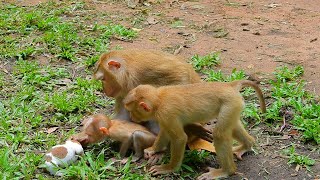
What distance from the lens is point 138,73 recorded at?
22.2 feet

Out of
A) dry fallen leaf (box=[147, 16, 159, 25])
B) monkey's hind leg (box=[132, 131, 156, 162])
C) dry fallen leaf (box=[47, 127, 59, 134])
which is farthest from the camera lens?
dry fallen leaf (box=[147, 16, 159, 25])

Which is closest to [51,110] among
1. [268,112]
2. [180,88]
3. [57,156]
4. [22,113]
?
[22,113]

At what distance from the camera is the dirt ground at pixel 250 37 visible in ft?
21.8

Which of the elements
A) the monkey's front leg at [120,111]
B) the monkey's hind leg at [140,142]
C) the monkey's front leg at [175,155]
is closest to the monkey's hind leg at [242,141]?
the monkey's front leg at [175,155]

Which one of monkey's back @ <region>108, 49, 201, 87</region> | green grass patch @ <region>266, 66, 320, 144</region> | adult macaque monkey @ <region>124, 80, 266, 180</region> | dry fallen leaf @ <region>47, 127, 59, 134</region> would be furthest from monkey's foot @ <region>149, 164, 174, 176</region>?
green grass patch @ <region>266, 66, 320, 144</region>

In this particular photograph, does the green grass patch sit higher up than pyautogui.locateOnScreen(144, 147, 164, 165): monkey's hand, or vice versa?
pyautogui.locateOnScreen(144, 147, 164, 165): monkey's hand

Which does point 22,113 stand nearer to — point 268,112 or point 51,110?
point 51,110

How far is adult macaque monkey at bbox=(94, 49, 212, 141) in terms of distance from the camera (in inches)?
265

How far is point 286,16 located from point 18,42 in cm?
553

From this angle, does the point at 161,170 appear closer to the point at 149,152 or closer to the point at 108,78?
the point at 149,152

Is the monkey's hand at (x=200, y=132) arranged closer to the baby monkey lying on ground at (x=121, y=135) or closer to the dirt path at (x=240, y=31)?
the baby monkey lying on ground at (x=121, y=135)

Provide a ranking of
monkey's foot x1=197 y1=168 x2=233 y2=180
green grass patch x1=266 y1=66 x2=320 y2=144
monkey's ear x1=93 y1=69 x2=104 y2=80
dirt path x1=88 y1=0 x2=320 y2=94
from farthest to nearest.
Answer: dirt path x1=88 y1=0 x2=320 y2=94, green grass patch x1=266 y1=66 x2=320 y2=144, monkey's ear x1=93 y1=69 x2=104 y2=80, monkey's foot x1=197 y1=168 x2=233 y2=180

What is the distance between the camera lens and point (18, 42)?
32.9 feet

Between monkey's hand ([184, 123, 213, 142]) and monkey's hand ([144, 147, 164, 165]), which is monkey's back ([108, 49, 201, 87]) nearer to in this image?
monkey's hand ([184, 123, 213, 142])
